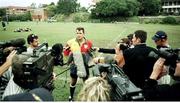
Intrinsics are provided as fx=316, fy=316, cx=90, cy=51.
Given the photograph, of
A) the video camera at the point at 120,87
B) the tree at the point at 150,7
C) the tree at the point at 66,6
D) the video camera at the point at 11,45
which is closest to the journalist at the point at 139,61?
the video camera at the point at 120,87

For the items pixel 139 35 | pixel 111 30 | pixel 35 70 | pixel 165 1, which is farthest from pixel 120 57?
pixel 111 30

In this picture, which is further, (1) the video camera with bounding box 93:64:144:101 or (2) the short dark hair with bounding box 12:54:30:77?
(2) the short dark hair with bounding box 12:54:30:77

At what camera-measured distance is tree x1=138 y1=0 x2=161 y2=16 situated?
29.9 ft

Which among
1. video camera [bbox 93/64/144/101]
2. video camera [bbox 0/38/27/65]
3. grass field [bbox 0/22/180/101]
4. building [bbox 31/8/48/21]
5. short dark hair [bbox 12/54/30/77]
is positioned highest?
building [bbox 31/8/48/21]

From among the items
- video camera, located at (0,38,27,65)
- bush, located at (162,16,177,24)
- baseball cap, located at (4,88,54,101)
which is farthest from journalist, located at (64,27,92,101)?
bush, located at (162,16,177,24)

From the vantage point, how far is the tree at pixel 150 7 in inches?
358

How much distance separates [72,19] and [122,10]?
1.58 meters

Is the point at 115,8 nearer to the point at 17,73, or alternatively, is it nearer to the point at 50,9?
the point at 50,9

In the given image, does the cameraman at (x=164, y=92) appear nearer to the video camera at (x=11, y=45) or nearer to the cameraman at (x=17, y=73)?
the cameraman at (x=17, y=73)

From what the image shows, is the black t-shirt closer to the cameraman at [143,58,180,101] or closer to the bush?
the cameraman at [143,58,180,101]

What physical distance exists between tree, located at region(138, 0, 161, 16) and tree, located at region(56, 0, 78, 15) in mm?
1984

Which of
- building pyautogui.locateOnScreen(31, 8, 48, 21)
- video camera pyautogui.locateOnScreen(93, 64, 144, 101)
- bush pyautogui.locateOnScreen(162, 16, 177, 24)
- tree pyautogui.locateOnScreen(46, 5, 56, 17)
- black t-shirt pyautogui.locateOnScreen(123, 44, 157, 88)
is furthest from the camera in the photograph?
bush pyautogui.locateOnScreen(162, 16, 177, 24)

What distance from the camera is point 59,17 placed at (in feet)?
30.8

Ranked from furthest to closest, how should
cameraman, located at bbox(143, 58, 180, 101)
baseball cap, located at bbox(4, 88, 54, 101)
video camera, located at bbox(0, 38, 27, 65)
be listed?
video camera, located at bbox(0, 38, 27, 65) < cameraman, located at bbox(143, 58, 180, 101) < baseball cap, located at bbox(4, 88, 54, 101)
